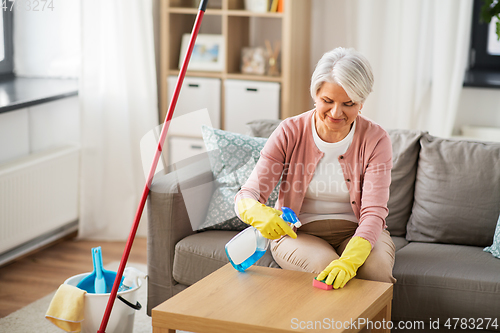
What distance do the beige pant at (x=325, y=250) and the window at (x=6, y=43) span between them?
1997mm

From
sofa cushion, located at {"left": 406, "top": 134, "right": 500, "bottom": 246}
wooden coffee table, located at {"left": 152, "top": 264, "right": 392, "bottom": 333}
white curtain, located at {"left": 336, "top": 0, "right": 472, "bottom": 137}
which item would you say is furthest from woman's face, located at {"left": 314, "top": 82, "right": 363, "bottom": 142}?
white curtain, located at {"left": 336, "top": 0, "right": 472, "bottom": 137}

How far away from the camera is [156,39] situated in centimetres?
349

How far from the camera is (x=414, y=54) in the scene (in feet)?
9.98

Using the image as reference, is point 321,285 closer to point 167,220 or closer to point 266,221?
point 266,221

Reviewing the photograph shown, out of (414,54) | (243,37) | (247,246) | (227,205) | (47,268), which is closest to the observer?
(247,246)

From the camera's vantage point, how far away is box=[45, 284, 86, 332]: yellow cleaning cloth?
6.14ft

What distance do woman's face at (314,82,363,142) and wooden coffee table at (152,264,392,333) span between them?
448 mm

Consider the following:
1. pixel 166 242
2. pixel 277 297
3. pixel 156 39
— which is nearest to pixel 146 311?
pixel 166 242

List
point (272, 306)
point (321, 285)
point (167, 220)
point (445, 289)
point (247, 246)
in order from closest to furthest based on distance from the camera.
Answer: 1. point (272, 306)
2. point (321, 285)
3. point (247, 246)
4. point (445, 289)
5. point (167, 220)

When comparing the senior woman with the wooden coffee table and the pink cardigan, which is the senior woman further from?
the wooden coffee table

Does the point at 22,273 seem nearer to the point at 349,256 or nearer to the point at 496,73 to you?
the point at 349,256

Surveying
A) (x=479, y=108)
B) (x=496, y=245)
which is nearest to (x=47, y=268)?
(x=496, y=245)

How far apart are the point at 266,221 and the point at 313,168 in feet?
1.01

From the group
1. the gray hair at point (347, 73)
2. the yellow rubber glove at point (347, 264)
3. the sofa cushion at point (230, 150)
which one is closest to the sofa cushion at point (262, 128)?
the sofa cushion at point (230, 150)
